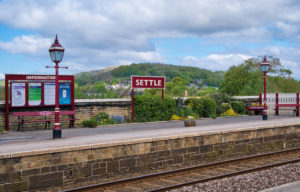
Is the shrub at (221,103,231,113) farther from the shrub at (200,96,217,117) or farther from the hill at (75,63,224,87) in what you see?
the hill at (75,63,224,87)

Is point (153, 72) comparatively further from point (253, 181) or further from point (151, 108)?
point (253, 181)

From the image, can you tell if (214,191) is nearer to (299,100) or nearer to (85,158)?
(85,158)

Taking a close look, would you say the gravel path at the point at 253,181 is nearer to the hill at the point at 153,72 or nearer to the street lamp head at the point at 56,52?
the street lamp head at the point at 56,52

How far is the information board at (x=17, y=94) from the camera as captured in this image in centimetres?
1783

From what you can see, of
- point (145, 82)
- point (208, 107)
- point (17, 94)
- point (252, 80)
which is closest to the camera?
point (17, 94)

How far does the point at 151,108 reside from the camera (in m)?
22.0

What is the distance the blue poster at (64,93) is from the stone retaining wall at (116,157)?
Result: 8.68 metres

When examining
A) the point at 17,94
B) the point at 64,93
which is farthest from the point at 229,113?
the point at 17,94

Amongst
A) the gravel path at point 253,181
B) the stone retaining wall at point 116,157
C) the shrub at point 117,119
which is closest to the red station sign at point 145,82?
the shrub at point 117,119

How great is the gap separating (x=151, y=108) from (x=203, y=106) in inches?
180

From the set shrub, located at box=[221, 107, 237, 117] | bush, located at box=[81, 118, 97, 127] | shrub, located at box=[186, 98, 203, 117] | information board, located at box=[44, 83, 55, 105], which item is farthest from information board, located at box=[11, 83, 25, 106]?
shrub, located at box=[221, 107, 237, 117]

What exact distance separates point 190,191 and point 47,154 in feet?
12.7

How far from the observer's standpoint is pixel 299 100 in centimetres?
2653

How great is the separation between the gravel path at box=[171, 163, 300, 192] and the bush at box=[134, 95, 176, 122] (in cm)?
1062
